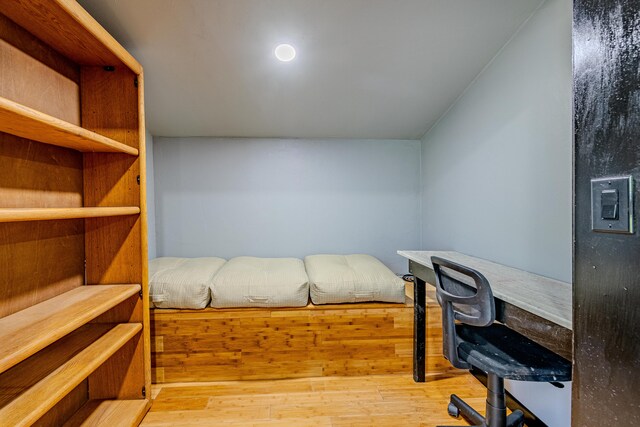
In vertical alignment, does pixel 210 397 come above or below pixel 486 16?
below

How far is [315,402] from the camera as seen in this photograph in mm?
1612

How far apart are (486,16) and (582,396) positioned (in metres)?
1.68

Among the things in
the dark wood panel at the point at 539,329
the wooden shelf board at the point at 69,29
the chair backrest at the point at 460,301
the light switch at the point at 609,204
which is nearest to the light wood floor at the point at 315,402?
the chair backrest at the point at 460,301

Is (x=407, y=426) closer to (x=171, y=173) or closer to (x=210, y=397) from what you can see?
(x=210, y=397)

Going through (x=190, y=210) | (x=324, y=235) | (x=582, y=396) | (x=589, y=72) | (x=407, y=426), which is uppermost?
(x=589, y=72)

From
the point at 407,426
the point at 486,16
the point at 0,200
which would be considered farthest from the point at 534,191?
the point at 0,200

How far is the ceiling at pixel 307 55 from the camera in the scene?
146cm

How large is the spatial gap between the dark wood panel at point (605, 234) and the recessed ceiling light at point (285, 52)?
1.41 metres

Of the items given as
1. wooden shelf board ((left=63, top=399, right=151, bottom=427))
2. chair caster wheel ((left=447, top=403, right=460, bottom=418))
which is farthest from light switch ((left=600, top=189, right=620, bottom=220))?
wooden shelf board ((left=63, top=399, right=151, bottom=427))

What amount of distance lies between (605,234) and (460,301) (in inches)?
25.6

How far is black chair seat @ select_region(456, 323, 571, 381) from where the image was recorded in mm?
1036

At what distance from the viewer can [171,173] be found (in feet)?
8.71

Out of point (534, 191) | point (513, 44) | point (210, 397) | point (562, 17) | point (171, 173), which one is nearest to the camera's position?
point (562, 17)

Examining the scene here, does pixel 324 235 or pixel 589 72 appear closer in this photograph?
pixel 589 72
